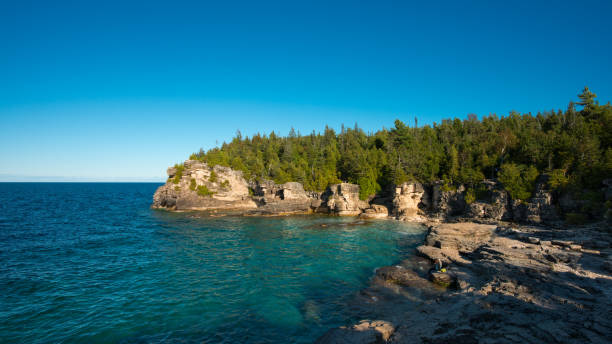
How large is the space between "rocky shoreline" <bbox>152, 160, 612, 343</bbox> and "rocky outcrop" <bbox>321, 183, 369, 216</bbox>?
17.8 meters

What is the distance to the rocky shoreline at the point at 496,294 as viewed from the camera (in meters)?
12.4

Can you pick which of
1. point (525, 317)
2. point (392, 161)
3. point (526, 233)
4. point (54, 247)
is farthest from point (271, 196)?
point (525, 317)

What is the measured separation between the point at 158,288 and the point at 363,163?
183 ft

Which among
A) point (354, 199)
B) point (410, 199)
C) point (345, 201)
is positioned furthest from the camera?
point (354, 199)

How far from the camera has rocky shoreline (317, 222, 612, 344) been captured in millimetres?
12414

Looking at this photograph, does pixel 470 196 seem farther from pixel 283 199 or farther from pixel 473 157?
pixel 283 199

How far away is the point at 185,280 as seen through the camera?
23.0 m

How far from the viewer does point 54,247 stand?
3291cm

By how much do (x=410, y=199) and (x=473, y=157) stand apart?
56.2 feet

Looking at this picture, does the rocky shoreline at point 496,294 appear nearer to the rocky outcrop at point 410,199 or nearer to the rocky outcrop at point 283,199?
the rocky outcrop at point 410,199

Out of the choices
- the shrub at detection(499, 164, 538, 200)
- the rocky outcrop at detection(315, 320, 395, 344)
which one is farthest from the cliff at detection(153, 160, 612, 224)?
the rocky outcrop at detection(315, 320, 395, 344)

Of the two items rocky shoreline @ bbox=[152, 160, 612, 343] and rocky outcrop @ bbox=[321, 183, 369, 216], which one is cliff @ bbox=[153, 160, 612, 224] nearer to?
rocky outcrop @ bbox=[321, 183, 369, 216]

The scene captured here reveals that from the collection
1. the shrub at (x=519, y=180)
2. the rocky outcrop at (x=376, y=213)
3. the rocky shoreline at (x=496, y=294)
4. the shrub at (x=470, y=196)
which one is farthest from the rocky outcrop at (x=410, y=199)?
the rocky shoreline at (x=496, y=294)

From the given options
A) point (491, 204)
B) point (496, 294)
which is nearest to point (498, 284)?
point (496, 294)
